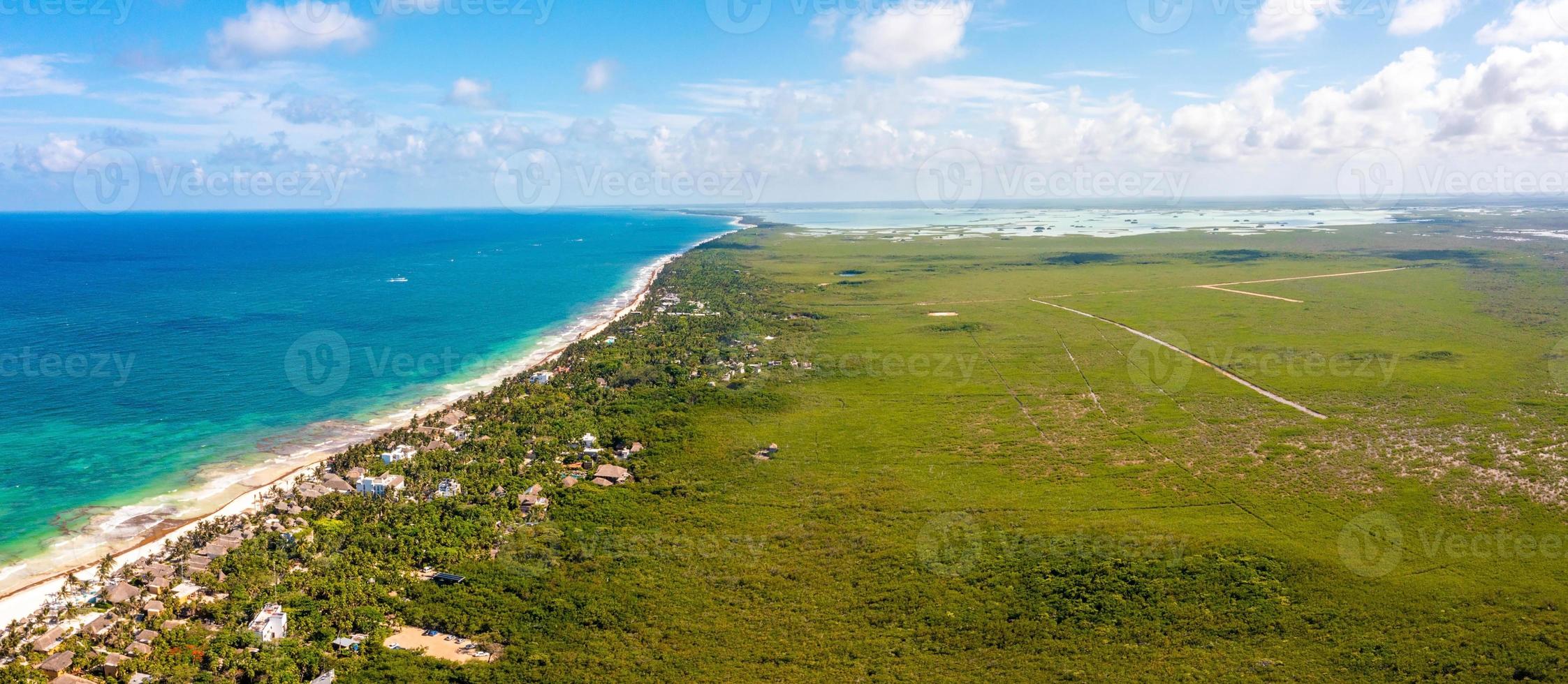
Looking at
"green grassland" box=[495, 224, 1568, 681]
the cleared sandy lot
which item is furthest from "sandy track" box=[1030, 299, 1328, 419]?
the cleared sandy lot

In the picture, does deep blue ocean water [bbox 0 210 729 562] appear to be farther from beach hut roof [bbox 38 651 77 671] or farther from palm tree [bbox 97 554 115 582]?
beach hut roof [bbox 38 651 77 671]

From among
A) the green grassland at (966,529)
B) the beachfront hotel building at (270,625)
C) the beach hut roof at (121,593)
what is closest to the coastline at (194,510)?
the beach hut roof at (121,593)

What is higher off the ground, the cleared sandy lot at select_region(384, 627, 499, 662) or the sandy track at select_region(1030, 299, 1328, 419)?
the sandy track at select_region(1030, 299, 1328, 419)

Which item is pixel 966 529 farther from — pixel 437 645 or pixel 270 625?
pixel 270 625

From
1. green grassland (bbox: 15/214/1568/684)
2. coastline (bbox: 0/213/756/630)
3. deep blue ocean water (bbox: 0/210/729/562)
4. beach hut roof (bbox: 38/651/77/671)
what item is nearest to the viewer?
beach hut roof (bbox: 38/651/77/671)

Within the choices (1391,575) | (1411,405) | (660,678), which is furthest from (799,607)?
(1411,405)

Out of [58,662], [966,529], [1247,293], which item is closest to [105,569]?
[58,662]

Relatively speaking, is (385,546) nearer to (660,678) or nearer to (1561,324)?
(660,678)
